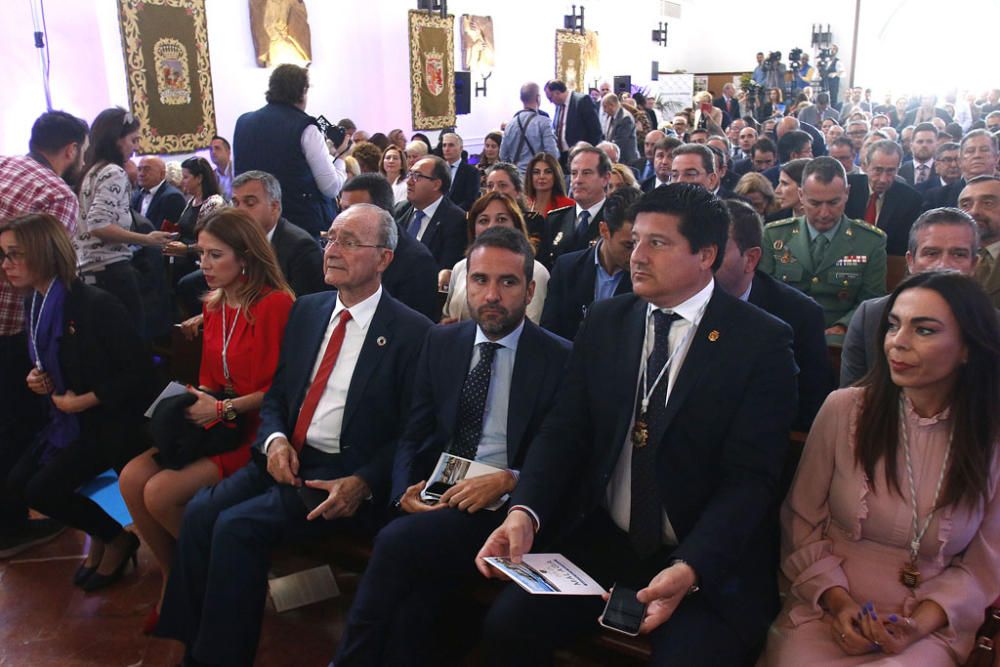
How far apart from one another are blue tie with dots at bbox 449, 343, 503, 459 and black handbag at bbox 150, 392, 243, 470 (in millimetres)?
854

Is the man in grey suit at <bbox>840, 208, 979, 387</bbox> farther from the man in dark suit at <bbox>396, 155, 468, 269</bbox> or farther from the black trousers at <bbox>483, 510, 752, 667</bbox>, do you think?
the man in dark suit at <bbox>396, 155, 468, 269</bbox>

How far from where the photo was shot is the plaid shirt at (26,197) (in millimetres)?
3359

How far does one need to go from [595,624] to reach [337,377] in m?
1.16

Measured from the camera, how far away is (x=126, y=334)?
3.01 m

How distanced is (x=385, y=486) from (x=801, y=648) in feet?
4.18

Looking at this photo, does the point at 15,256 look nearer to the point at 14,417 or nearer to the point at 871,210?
the point at 14,417

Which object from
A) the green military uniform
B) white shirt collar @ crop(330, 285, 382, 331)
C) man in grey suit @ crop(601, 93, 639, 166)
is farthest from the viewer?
man in grey suit @ crop(601, 93, 639, 166)

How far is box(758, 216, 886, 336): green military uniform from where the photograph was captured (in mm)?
3699

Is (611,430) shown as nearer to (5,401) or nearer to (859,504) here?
(859,504)

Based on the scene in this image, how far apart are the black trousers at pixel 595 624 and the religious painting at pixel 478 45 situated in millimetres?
11064

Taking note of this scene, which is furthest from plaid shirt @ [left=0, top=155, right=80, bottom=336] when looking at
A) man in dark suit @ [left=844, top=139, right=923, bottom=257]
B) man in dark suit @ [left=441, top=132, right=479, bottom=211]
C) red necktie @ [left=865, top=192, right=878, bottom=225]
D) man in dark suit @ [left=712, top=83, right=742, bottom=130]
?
man in dark suit @ [left=712, top=83, right=742, bottom=130]

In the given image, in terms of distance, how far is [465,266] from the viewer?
3.55 metres

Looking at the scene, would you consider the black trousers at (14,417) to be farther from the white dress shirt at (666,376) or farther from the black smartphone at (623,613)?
the black smartphone at (623,613)

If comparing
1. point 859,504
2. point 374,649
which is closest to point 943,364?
point 859,504
